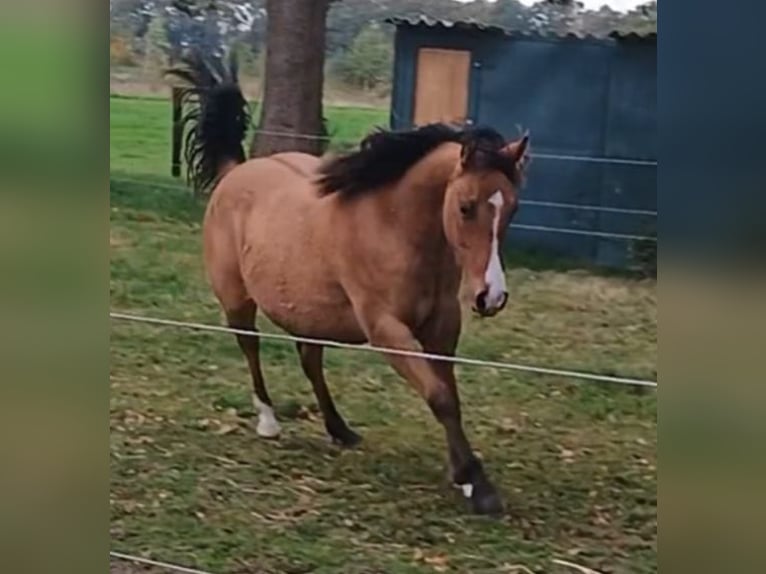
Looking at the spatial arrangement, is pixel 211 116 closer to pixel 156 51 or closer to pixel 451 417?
pixel 156 51

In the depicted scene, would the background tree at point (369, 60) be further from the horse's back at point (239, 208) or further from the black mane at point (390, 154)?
the horse's back at point (239, 208)

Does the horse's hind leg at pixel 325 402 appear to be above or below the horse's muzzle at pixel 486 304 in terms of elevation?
below

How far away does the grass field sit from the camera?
3.00m

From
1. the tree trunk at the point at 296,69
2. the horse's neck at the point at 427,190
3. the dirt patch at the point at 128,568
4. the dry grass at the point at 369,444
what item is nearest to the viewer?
the dry grass at the point at 369,444

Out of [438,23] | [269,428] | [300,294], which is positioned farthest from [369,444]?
[438,23]

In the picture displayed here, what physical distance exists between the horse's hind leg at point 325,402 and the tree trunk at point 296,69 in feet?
1.57

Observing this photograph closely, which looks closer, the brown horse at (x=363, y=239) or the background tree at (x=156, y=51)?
the brown horse at (x=363, y=239)

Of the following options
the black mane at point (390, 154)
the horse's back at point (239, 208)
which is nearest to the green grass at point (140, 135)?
the horse's back at point (239, 208)

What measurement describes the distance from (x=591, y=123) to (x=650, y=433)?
665 mm

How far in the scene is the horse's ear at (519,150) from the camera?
301 centimetres

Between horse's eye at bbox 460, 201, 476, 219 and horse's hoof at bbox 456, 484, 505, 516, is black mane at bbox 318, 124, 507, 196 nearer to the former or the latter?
horse's eye at bbox 460, 201, 476, 219

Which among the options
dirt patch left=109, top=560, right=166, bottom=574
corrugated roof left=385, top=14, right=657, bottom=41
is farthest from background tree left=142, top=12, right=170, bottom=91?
dirt patch left=109, top=560, right=166, bottom=574

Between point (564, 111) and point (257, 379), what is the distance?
1.01 metres

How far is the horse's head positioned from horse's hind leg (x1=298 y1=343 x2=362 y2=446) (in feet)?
1.42
